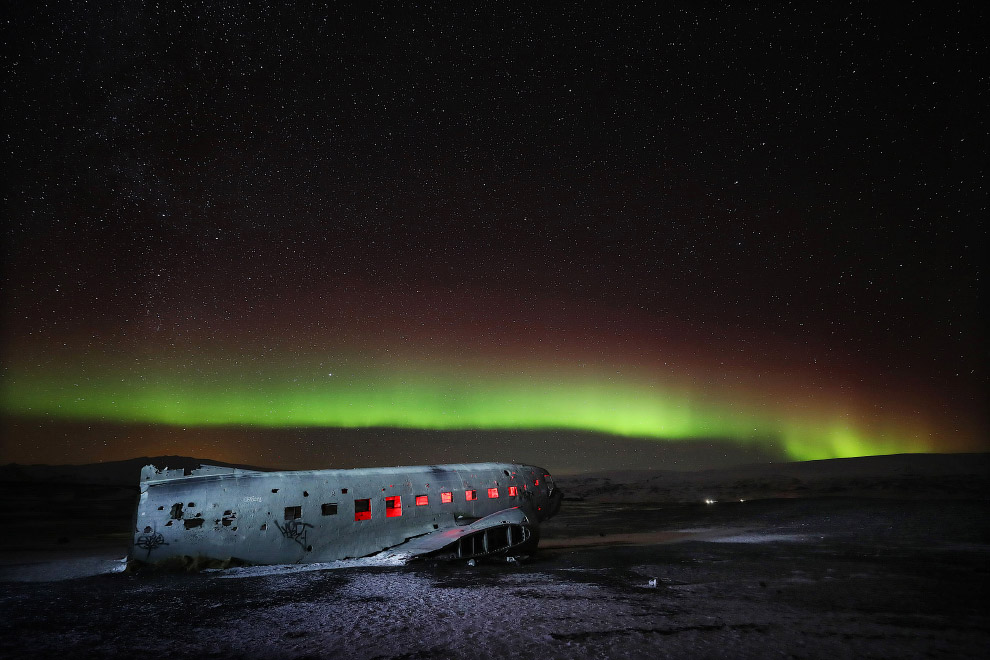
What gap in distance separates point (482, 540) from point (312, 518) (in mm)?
6975

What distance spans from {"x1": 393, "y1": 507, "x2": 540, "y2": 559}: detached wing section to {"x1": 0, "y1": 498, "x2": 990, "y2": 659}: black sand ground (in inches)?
34.6

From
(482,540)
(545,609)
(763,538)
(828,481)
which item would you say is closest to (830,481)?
(828,481)

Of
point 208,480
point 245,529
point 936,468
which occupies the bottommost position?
point 936,468

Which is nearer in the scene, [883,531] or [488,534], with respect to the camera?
[488,534]

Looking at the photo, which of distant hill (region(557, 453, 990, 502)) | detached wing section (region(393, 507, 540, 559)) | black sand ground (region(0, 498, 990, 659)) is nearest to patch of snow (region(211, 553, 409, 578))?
black sand ground (region(0, 498, 990, 659))

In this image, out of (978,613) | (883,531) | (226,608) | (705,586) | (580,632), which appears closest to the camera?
(580,632)

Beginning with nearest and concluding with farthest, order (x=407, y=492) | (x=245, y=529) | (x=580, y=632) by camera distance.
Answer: (x=580, y=632), (x=245, y=529), (x=407, y=492)

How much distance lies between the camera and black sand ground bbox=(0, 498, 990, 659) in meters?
10.3

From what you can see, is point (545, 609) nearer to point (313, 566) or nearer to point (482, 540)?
point (482, 540)

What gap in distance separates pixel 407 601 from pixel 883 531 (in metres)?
30.3

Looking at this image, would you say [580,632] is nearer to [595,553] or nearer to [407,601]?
[407,601]

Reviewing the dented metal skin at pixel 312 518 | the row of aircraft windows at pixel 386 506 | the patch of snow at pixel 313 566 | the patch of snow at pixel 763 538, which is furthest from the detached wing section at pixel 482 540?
the patch of snow at pixel 763 538

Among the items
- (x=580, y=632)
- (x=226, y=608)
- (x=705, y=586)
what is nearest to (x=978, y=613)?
(x=705, y=586)

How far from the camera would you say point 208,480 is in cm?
2080
